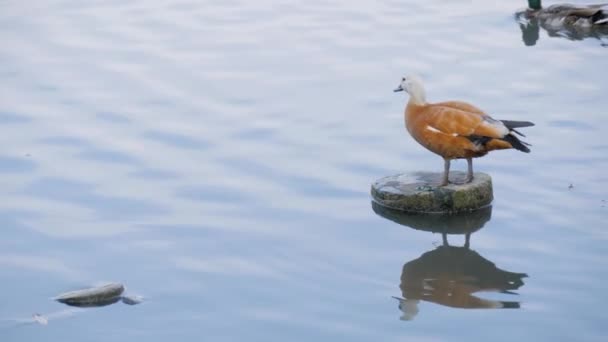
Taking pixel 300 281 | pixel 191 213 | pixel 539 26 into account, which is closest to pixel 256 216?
pixel 191 213

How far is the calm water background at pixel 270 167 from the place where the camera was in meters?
7.31

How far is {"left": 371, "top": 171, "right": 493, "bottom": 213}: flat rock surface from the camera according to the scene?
29.3 feet

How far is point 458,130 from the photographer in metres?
8.78

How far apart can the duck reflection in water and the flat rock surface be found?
16 centimetres

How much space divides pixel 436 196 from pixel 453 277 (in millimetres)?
1094

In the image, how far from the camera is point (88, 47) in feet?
43.4

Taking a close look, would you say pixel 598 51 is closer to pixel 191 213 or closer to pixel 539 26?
pixel 539 26

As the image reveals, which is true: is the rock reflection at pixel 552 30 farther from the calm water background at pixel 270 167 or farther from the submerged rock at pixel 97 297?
the submerged rock at pixel 97 297

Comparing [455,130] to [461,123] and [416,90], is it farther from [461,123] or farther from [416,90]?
[416,90]

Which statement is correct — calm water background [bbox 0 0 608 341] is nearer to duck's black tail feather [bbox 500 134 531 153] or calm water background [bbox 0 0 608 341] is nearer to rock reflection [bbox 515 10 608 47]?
rock reflection [bbox 515 10 608 47]

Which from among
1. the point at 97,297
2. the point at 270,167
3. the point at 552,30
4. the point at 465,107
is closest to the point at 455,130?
the point at 465,107

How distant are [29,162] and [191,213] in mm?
1721

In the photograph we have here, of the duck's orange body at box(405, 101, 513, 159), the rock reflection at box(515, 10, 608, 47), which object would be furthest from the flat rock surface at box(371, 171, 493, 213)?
the rock reflection at box(515, 10, 608, 47)

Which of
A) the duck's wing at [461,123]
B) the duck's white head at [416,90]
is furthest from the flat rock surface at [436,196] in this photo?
the duck's white head at [416,90]
